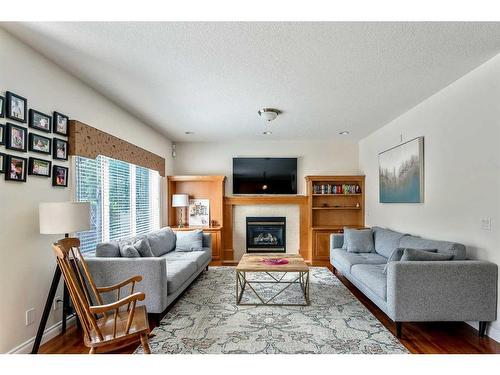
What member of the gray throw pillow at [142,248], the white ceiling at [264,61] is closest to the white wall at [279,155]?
the white ceiling at [264,61]

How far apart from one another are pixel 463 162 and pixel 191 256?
363 centimetres

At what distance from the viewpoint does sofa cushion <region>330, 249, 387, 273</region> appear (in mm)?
4016

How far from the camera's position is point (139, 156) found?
457 cm

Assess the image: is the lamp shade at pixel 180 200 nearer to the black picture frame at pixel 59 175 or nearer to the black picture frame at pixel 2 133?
the black picture frame at pixel 59 175

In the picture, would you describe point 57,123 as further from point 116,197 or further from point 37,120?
point 116,197

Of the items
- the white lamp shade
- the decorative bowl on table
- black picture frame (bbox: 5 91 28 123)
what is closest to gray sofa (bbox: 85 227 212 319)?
the white lamp shade

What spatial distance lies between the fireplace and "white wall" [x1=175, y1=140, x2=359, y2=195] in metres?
0.84

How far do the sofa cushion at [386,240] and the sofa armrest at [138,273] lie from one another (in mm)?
3098

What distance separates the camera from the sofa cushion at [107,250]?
10.0ft

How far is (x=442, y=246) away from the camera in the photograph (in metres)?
3.01

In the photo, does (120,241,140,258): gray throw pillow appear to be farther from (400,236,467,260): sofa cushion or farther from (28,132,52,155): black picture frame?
(400,236,467,260): sofa cushion

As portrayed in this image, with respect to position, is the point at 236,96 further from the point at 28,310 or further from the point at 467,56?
the point at 28,310

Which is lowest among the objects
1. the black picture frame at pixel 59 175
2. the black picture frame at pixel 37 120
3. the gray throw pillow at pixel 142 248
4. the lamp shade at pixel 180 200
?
the gray throw pillow at pixel 142 248
